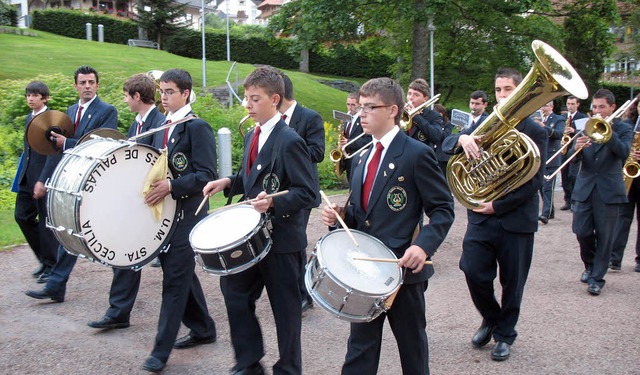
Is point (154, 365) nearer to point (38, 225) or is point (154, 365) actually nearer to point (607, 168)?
point (38, 225)

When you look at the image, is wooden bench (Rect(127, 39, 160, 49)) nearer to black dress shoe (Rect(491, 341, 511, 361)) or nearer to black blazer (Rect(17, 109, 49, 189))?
black blazer (Rect(17, 109, 49, 189))

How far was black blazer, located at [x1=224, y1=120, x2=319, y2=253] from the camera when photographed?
13.7 ft

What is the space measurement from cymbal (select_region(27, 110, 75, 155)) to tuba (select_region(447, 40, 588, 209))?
152 inches

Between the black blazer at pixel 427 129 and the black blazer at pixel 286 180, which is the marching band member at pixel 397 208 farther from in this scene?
the black blazer at pixel 427 129

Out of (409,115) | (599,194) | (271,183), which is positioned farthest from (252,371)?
(599,194)

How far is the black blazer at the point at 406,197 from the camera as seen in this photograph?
3.81 meters

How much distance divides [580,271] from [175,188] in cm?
538

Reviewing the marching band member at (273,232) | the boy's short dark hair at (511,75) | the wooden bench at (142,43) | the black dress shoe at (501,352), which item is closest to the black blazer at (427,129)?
the boy's short dark hair at (511,75)

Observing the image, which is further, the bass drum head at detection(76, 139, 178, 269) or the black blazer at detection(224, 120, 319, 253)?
the bass drum head at detection(76, 139, 178, 269)

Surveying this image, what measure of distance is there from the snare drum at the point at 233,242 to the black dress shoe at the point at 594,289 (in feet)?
14.0

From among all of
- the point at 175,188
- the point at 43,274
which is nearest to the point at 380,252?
the point at 175,188

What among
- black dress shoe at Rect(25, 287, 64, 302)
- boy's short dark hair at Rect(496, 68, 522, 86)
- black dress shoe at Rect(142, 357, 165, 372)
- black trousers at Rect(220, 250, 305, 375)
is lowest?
black dress shoe at Rect(25, 287, 64, 302)

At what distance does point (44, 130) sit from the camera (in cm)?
652

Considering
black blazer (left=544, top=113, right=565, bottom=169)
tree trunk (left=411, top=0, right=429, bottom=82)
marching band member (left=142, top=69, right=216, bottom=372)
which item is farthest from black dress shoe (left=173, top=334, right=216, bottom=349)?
tree trunk (left=411, top=0, right=429, bottom=82)
